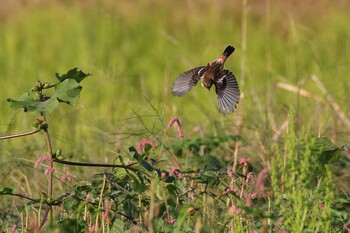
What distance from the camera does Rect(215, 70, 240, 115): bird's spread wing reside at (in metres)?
3.25

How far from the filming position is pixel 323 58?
7.15 meters

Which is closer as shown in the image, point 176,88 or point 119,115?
point 176,88

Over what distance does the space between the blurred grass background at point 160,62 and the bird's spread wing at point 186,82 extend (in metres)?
0.80

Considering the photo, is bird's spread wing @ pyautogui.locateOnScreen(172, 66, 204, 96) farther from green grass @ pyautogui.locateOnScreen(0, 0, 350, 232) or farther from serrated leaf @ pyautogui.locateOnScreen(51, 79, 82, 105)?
serrated leaf @ pyautogui.locateOnScreen(51, 79, 82, 105)

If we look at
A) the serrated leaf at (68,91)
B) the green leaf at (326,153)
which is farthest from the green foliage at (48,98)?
the green leaf at (326,153)

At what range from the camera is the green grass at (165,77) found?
4.30m

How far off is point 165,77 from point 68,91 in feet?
10.9

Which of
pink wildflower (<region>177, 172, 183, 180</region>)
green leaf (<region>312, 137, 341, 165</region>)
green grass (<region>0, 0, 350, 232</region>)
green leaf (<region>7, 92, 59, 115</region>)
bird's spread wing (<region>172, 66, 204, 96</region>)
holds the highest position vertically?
green grass (<region>0, 0, 350, 232</region>)

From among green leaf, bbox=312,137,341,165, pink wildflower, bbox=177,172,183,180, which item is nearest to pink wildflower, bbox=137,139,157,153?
pink wildflower, bbox=177,172,183,180

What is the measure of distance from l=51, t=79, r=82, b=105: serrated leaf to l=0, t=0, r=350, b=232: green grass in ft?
1.67

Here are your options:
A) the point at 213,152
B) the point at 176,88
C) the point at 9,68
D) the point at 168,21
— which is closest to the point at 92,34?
the point at 9,68

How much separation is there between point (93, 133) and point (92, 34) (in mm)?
3243

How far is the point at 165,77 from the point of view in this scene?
6.24 metres

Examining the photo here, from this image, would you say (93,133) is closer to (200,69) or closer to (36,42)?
(200,69)
